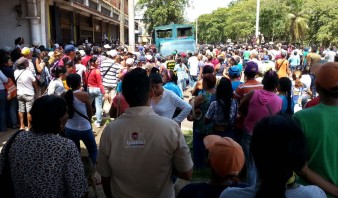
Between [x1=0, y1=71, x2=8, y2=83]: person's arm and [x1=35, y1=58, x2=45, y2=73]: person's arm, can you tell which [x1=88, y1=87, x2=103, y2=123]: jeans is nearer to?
[x1=35, y1=58, x2=45, y2=73]: person's arm

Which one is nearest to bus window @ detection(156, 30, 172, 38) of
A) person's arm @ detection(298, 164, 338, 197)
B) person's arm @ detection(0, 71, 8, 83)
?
person's arm @ detection(0, 71, 8, 83)

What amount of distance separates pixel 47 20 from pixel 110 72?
27.5ft

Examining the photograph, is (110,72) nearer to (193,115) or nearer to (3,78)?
(3,78)

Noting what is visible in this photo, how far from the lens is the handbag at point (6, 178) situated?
246 cm

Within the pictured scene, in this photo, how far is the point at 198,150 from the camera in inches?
221

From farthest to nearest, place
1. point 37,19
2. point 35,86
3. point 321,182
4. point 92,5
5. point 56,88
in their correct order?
1. point 92,5
2. point 37,19
3. point 35,86
4. point 56,88
5. point 321,182

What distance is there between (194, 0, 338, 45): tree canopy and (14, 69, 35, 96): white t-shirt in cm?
2837

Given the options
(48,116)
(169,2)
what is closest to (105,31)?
(169,2)

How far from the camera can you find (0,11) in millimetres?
12930

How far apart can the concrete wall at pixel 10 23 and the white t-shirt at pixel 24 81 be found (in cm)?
684

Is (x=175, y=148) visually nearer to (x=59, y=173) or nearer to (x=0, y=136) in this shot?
(x=59, y=173)

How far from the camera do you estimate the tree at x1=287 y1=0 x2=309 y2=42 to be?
33.5 m

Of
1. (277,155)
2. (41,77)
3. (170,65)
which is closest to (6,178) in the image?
(277,155)

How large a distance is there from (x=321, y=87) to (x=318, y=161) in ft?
1.52
